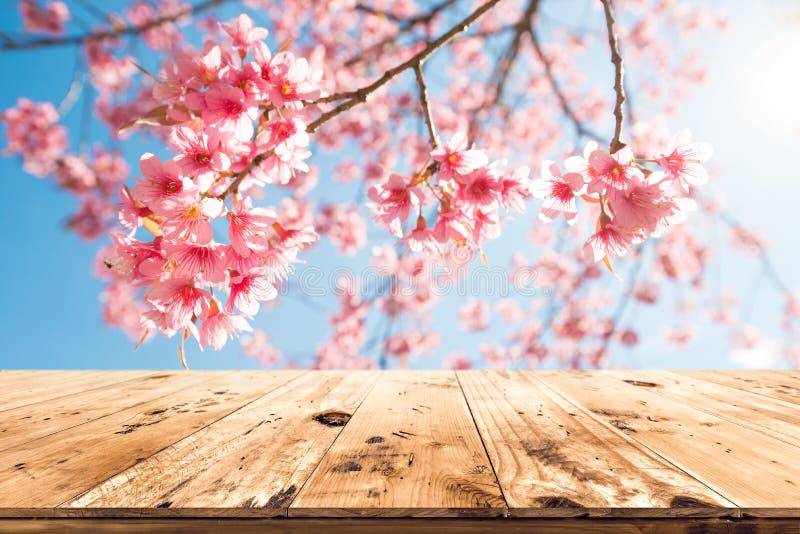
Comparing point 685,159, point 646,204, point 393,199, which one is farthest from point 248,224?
point 685,159

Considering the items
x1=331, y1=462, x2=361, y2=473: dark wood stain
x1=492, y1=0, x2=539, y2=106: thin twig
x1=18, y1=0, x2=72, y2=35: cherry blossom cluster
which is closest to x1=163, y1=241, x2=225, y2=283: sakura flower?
x1=331, y1=462, x2=361, y2=473: dark wood stain

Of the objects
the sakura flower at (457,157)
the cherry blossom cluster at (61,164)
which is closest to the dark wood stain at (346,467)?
the sakura flower at (457,157)

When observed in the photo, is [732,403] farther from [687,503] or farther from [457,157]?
[457,157]

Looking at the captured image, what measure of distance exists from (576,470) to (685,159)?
0.66 meters

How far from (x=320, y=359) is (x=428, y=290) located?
3.95 ft

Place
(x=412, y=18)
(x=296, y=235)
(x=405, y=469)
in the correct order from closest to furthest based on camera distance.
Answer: (x=405, y=469)
(x=296, y=235)
(x=412, y=18)

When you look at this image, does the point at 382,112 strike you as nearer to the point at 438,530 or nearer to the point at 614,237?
the point at 614,237

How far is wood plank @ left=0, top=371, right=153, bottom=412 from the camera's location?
130cm

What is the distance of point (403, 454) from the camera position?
76cm

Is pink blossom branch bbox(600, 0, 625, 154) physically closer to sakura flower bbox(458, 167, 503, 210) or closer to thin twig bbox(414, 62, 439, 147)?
sakura flower bbox(458, 167, 503, 210)

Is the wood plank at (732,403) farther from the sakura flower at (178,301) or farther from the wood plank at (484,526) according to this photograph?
the sakura flower at (178,301)

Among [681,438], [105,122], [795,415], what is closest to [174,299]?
[681,438]

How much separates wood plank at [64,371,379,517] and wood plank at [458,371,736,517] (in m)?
0.30

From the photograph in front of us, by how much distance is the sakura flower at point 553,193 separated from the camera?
3.25ft
